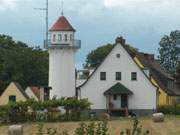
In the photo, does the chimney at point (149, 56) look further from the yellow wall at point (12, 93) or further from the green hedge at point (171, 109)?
the yellow wall at point (12, 93)

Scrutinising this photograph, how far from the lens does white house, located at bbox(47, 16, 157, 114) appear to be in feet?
281

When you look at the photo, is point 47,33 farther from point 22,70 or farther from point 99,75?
point 22,70

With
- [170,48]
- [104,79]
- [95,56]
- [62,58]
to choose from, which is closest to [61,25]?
[62,58]

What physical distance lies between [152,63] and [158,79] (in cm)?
718

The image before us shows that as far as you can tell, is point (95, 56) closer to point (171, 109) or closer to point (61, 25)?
point (61, 25)

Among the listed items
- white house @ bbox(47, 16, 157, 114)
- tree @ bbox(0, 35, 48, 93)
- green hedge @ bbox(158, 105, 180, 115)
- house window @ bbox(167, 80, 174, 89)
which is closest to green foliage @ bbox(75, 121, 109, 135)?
green hedge @ bbox(158, 105, 180, 115)

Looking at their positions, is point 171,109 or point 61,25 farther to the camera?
point 61,25

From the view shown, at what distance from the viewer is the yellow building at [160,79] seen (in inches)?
3659

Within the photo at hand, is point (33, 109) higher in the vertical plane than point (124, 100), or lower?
lower

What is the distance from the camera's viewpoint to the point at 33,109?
6391cm

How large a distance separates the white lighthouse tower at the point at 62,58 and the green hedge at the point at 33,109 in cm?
2046

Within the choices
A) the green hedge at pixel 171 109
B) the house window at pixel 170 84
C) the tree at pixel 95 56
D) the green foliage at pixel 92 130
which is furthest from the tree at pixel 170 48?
the green foliage at pixel 92 130

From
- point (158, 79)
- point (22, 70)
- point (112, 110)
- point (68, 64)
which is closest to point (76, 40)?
point (68, 64)

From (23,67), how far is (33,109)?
45.1 meters
